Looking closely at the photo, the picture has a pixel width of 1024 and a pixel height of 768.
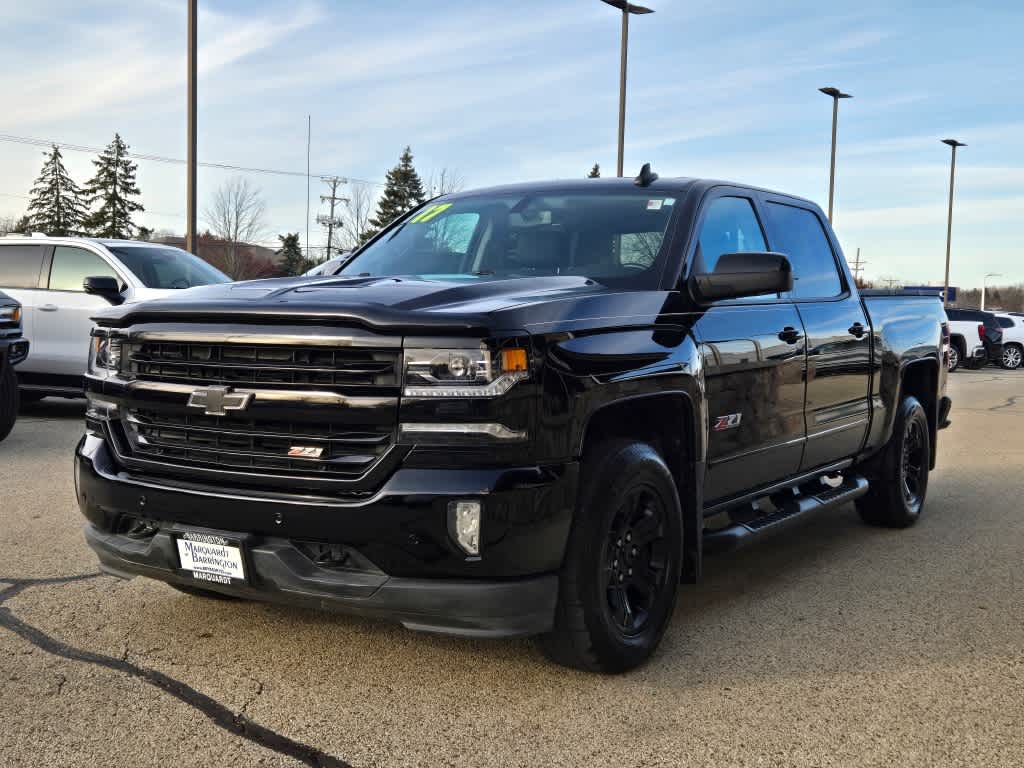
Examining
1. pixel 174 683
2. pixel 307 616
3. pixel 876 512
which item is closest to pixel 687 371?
pixel 307 616

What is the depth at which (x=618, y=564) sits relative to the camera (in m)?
3.98

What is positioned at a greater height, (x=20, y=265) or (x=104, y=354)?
(x=20, y=265)

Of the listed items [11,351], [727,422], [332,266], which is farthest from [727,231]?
[11,351]

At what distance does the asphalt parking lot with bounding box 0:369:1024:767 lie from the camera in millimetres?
3334

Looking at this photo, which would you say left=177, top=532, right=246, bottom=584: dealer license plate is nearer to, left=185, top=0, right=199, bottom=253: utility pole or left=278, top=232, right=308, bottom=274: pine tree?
left=185, top=0, right=199, bottom=253: utility pole

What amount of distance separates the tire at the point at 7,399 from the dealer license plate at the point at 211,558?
6238mm

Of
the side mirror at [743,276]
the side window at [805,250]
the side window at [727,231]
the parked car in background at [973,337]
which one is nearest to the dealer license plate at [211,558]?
the side mirror at [743,276]

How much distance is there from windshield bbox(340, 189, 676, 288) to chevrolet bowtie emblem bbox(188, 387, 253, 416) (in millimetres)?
1119

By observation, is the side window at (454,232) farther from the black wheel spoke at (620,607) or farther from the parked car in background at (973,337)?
the parked car in background at (973,337)

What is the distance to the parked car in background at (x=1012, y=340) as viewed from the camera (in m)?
31.4

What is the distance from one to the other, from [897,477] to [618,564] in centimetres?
336

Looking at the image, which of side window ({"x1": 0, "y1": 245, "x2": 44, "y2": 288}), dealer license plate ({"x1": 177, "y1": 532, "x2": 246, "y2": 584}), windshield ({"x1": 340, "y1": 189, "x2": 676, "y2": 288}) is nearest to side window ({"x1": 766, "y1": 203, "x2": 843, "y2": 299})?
windshield ({"x1": 340, "y1": 189, "x2": 676, "y2": 288})

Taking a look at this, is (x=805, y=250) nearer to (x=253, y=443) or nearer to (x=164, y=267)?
(x=253, y=443)

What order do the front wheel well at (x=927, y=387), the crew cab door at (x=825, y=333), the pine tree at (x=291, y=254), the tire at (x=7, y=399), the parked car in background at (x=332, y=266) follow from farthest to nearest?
1. the pine tree at (x=291, y=254)
2. the tire at (x=7, y=399)
3. the front wheel well at (x=927, y=387)
4. the crew cab door at (x=825, y=333)
5. the parked car in background at (x=332, y=266)
